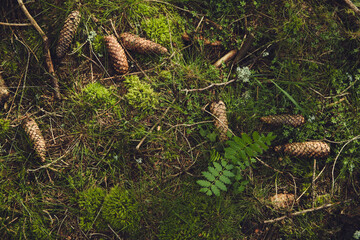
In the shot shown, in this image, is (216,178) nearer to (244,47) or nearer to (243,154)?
(243,154)

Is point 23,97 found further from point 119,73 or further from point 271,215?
point 271,215

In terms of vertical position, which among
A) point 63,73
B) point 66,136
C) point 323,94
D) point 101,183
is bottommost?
point 101,183

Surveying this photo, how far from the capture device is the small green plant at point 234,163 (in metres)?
2.62

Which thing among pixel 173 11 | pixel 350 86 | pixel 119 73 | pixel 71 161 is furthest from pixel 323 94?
pixel 71 161

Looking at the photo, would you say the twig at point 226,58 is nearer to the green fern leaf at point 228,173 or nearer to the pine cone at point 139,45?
the pine cone at point 139,45

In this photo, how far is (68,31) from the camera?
9.79 feet

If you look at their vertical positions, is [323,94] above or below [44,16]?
above

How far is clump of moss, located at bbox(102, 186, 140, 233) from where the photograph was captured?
3.01 m

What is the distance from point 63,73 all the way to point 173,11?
1530 mm

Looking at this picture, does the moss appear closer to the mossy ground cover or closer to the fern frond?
the mossy ground cover

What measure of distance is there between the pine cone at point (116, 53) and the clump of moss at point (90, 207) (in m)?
1.50

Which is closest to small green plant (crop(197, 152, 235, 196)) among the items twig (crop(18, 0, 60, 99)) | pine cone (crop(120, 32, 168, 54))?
pine cone (crop(120, 32, 168, 54))

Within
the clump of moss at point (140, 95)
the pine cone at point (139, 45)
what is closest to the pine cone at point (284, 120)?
the clump of moss at point (140, 95)

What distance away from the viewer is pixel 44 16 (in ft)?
10.1
